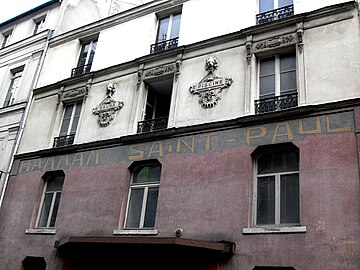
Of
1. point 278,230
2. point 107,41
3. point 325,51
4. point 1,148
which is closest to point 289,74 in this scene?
point 325,51

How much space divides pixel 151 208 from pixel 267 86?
507cm

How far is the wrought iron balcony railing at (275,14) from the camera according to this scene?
1177 centimetres

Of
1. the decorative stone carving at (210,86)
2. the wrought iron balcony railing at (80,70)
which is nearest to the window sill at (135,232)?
the decorative stone carving at (210,86)

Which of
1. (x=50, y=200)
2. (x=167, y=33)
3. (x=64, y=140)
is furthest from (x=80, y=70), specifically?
(x=50, y=200)

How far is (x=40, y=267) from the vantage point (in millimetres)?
12984

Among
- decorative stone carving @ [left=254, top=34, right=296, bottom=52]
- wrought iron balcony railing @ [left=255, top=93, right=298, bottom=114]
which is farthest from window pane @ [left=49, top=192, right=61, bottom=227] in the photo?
decorative stone carving @ [left=254, top=34, right=296, bottom=52]

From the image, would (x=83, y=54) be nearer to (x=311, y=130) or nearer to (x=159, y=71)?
(x=159, y=71)

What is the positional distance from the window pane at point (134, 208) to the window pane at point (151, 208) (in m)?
0.29

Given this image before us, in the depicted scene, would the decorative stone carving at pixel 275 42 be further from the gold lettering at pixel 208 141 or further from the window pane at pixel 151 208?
the window pane at pixel 151 208

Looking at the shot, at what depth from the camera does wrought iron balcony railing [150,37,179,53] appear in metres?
13.9

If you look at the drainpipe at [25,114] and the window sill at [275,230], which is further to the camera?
the drainpipe at [25,114]

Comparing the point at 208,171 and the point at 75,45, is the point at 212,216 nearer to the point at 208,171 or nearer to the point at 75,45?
the point at 208,171

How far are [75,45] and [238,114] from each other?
950 centimetres

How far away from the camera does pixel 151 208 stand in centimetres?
1141
